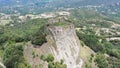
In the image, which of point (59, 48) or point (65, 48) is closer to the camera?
point (59, 48)

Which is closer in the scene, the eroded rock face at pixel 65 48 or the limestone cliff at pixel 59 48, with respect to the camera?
the limestone cliff at pixel 59 48

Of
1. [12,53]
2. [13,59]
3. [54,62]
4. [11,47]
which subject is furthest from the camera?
[11,47]

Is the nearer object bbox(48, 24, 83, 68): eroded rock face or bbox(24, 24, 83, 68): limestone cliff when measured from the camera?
bbox(24, 24, 83, 68): limestone cliff

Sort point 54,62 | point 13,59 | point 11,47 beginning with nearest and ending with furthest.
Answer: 1. point 54,62
2. point 13,59
3. point 11,47

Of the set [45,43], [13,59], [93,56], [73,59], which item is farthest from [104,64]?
[13,59]

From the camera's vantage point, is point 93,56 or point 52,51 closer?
point 52,51

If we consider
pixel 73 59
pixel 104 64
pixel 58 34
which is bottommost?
pixel 104 64

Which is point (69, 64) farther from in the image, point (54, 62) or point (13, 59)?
point (13, 59)

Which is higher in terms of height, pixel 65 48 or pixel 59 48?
pixel 59 48
